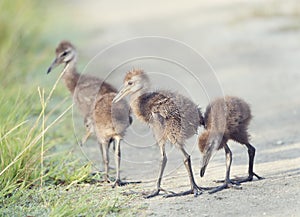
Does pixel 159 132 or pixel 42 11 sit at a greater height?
pixel 42 11

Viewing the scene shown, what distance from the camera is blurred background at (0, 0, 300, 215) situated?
731 cm

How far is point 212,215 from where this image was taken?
516 centimetres

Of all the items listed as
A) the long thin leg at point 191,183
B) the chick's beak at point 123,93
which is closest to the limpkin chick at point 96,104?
the chick's beak at point 123,93

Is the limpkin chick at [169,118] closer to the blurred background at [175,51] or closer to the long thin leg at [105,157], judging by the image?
the blurred background at [175,51]

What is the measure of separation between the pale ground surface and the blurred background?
0.02m

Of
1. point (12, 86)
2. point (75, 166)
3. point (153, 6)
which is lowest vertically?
point (75, 166)

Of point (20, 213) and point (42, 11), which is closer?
point (20, 213)

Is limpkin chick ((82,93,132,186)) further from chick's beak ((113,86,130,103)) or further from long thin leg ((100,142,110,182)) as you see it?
chick's beak ((113,86,130,103))

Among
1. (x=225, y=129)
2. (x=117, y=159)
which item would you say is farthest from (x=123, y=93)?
(x=225, y=129)

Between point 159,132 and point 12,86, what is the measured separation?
3.79 meters

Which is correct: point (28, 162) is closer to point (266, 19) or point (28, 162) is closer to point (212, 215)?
point (212, 215)

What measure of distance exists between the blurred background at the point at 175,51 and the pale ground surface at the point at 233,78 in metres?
0.02

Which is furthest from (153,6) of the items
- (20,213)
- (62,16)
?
(20,213)

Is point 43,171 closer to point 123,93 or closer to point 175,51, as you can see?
point 123,93
